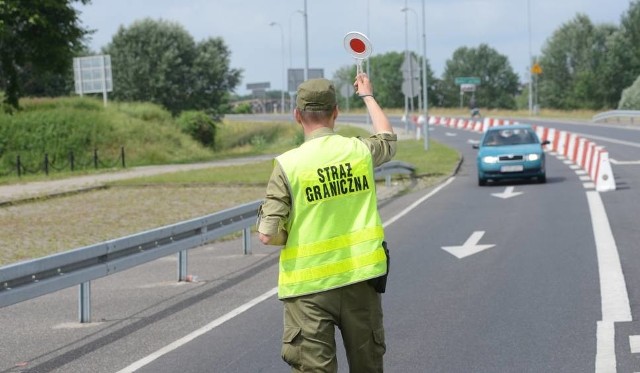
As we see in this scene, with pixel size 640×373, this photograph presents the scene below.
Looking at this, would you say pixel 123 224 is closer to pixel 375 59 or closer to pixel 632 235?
pixel 632 235

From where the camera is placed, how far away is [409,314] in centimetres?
970

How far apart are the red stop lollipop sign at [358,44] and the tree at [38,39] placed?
3336cm

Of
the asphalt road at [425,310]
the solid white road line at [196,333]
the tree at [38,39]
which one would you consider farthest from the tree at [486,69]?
the solid white road line at [196,333]

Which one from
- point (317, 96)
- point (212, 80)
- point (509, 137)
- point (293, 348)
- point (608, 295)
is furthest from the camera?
point (212, 80)

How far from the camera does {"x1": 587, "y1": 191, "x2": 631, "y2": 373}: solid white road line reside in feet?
25.5

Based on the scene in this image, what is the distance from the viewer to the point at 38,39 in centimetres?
3972

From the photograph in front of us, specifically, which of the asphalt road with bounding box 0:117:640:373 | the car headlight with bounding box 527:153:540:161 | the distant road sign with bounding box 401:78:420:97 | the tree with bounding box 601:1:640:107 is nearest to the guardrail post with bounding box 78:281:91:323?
the asphalt road with bounding box 0:117:640:373

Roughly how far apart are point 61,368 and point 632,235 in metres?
9.36

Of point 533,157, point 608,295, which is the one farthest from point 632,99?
point 608,295

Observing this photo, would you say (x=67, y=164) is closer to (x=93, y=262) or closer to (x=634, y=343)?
(x=93, y=262)

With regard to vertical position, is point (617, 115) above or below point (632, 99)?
below

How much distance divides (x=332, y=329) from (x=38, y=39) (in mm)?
36831

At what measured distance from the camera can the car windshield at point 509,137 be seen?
27.6m

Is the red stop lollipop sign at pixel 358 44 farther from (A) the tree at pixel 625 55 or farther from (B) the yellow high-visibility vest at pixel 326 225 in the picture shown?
(A) the tree at pixel 625 55
